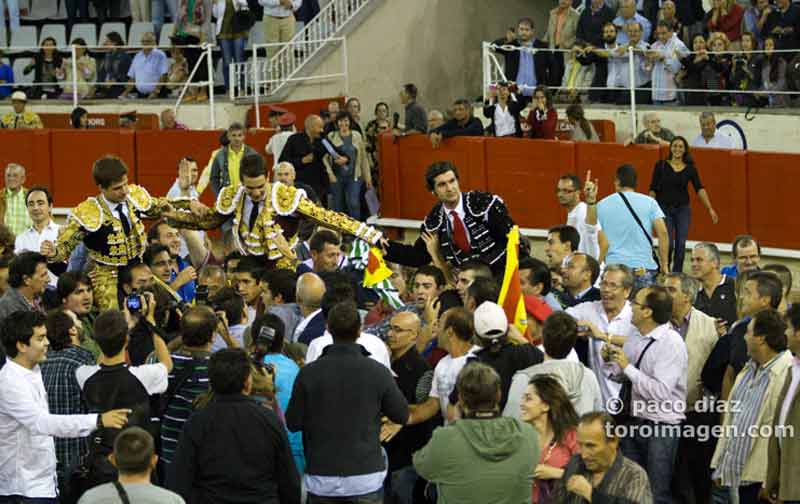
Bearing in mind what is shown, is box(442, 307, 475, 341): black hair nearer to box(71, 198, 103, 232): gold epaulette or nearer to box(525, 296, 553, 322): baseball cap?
box(525, 296, 553, 322): baseball cap

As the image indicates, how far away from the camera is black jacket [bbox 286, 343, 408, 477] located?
8.73 meters

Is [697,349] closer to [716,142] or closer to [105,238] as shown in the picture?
[105,238]

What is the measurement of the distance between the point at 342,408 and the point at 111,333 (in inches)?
49.3

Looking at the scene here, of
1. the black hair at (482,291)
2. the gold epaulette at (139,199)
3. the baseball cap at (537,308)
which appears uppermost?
the gold epaulette at (139,199)

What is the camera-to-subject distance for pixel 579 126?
1997cm

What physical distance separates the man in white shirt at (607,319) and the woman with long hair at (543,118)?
31.1ft

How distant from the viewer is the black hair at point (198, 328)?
917 cm

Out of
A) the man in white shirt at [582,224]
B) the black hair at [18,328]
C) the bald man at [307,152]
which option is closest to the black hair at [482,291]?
the black hair at [18,328]

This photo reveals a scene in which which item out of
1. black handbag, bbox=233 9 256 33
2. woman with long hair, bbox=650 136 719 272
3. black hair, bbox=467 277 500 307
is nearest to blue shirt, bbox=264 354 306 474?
black hair, bbox=467 277 500 307

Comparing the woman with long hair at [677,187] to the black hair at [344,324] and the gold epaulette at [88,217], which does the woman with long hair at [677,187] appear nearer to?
the gold epaulette at [88,217]

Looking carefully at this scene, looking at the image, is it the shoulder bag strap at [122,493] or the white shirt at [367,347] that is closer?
the shoulder bag strap at [122,493]

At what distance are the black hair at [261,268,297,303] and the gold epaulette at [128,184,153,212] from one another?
163 centimetres

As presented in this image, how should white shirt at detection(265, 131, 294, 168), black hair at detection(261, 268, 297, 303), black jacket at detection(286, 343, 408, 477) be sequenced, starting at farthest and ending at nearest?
white shirt at detection(265, 131, 294, 168)
black hair at detection(261, 268, 297, 303)
black jacket at detection(286, 343, 408, 477)

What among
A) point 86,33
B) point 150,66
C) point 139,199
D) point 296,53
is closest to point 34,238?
point 139,199
